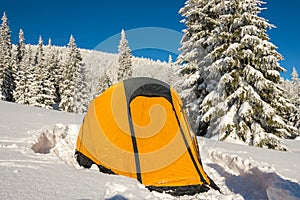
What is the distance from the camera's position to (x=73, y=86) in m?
35.2

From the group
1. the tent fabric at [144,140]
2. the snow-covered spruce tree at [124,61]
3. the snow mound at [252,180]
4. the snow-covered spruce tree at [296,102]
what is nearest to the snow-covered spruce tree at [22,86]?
the snow-covered spruce tree at [124,61]

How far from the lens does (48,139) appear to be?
802cm

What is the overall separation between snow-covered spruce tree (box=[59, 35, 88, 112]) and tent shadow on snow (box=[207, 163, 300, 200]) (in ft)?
101

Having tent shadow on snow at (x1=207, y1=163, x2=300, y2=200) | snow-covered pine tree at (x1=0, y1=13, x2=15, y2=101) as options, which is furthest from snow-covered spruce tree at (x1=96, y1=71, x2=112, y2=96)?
tent shadow on snow at (x1=207, y1=163, x2=300, y2=200)

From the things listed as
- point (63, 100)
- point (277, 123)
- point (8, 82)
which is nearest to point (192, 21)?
point (277, 123)

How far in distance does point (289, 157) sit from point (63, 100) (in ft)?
103

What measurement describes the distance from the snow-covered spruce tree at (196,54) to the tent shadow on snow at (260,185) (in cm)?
809

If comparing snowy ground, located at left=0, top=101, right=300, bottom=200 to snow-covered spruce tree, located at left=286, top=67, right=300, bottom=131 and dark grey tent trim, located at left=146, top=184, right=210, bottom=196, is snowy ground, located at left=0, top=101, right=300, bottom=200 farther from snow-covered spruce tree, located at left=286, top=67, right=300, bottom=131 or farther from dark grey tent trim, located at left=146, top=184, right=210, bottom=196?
snow-covered spruce tree, located at left=286, top=67, right=300, bottom=131

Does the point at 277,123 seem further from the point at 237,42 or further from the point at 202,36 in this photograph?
the point at 202,36

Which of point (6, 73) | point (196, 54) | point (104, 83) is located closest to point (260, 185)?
point (196, 54)

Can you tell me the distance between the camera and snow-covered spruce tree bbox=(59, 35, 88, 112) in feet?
116

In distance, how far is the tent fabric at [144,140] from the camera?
5.45m

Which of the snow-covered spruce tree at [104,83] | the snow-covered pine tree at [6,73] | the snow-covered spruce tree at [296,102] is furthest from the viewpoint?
the snow-covered spruce tree at [104,83]

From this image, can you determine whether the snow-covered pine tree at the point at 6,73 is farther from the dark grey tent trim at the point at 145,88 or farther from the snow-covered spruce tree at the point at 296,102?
the snow-covered spruce tree at the point at 296,102
